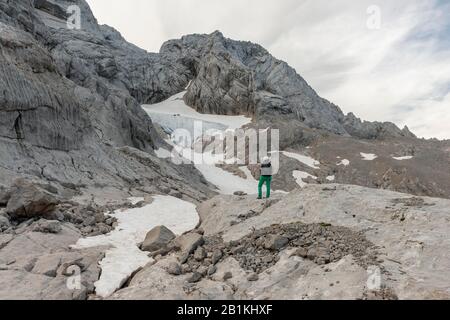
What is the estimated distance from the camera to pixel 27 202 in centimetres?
1293

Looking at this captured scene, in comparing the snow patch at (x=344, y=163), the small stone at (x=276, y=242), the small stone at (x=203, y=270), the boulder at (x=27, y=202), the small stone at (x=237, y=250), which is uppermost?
the snow patch at (x=344, y=163)

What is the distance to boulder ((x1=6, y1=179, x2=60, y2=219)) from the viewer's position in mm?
12930

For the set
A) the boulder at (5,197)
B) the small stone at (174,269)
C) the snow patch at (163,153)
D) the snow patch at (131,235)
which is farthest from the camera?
the snow patch at (163,153)

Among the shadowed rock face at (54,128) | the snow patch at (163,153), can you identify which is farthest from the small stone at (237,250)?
the snow patch at (163,153)

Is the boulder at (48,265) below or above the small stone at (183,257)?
below

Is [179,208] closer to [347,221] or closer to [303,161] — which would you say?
[347,221]

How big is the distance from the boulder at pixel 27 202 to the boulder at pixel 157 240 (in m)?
4.44

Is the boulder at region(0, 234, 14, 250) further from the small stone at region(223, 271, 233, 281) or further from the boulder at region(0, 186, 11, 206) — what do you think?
the small stone at region(223, 271, 233, 281)

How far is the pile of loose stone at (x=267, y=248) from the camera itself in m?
8.95

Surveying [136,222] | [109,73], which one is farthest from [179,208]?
[109,73]

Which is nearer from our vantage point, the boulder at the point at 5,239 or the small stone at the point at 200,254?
the small stone at the point at 200,254

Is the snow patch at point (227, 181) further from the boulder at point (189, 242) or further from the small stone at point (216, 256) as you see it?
the small stone at point (216, 256)

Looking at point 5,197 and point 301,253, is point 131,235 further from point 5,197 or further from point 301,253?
point 301,253

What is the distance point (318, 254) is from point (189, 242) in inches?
167
